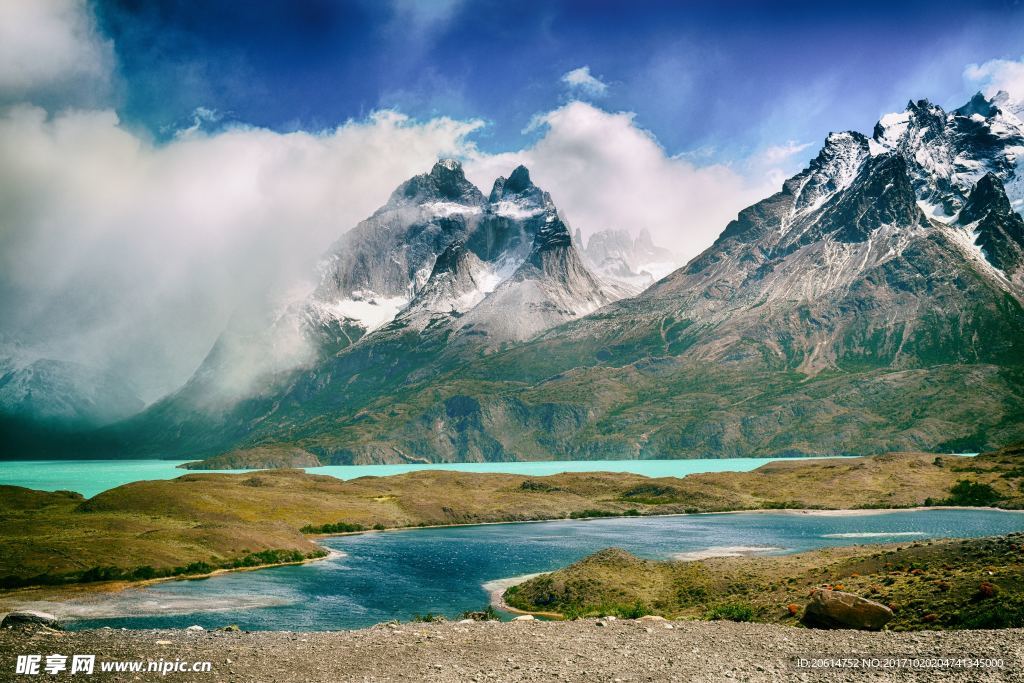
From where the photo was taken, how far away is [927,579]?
55.7m

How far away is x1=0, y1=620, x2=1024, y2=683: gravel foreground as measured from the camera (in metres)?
33.3

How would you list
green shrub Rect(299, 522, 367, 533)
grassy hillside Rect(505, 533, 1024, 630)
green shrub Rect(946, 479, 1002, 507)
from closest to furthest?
1. grassy hillside Rect(505, 533, 1024, 630)
2. green shrub Rect(299, 522, 367, 533)
3. green shrub Rect(946, 479, 1002, 507)

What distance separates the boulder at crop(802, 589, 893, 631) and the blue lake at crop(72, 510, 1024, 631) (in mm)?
38791

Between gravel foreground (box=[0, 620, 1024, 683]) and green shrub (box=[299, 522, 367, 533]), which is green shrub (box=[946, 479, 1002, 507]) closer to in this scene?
green shrub (box=[299, 522, 367, 533])

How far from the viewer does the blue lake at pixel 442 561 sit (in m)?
77.8

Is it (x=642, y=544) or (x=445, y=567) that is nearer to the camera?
(x=445, y=567)

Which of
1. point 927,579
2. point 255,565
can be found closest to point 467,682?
point 927,579

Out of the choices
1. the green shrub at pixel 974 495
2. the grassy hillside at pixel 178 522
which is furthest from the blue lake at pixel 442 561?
the green shrub at pixel 974 495

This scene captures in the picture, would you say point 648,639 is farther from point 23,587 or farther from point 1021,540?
point 23,587

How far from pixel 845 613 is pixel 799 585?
68.4ft

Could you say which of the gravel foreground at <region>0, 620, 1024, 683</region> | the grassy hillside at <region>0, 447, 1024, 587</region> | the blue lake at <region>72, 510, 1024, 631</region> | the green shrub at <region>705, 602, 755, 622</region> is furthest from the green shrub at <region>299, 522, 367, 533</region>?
the gravel foreground at <region>0, 620, 1024, 683</region>

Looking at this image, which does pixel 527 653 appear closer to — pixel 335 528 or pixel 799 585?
pixel 799 585

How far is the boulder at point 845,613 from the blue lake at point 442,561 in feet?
127

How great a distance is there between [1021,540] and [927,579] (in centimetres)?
1211
